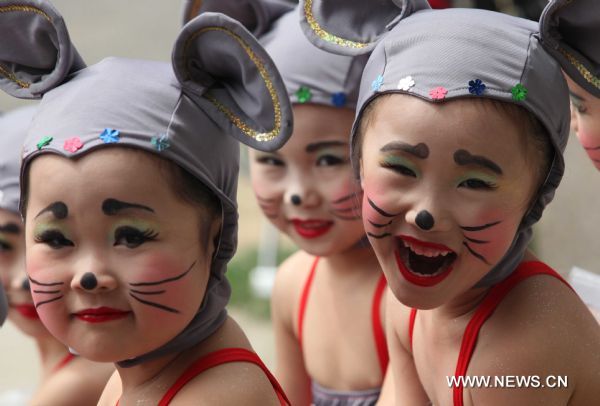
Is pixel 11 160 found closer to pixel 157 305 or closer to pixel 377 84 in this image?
pixel 157 305

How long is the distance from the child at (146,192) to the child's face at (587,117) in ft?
2.30

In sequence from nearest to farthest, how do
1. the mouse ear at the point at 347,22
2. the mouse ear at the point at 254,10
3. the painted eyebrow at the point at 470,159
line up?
1. the painted eyebrow at the point at 470,159
2. the mouse ear at the point at 347,22
3. the mouse ear at the point at 254,10

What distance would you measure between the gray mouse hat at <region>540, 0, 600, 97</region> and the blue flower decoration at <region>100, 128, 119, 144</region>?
2.61ft

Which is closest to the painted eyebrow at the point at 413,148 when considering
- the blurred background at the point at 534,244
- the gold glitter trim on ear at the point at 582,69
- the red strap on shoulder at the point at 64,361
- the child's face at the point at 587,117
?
the gold glitter trim on ear at the point at 582,69

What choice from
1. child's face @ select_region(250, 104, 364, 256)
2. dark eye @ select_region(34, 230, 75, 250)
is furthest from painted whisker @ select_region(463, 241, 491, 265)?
dark eye @ select_region(34, 230, 75, 250)

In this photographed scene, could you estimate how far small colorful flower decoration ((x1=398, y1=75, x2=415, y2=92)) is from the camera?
73.4 inches

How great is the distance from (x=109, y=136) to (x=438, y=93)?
0.59 meters

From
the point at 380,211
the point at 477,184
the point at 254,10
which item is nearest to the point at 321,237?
the point at 254,10

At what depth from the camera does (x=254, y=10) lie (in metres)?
2.60

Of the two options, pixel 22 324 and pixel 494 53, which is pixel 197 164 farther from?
pixel 22 324

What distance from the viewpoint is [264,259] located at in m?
5.13

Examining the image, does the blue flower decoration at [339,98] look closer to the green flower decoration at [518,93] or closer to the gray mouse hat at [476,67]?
the gray mouse hat at [476,67]

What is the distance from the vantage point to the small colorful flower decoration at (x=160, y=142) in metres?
1.91

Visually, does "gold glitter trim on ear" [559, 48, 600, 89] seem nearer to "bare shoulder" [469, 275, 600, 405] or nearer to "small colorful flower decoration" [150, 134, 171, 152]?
"bare shoulder" [469, 275, 600, 405]
